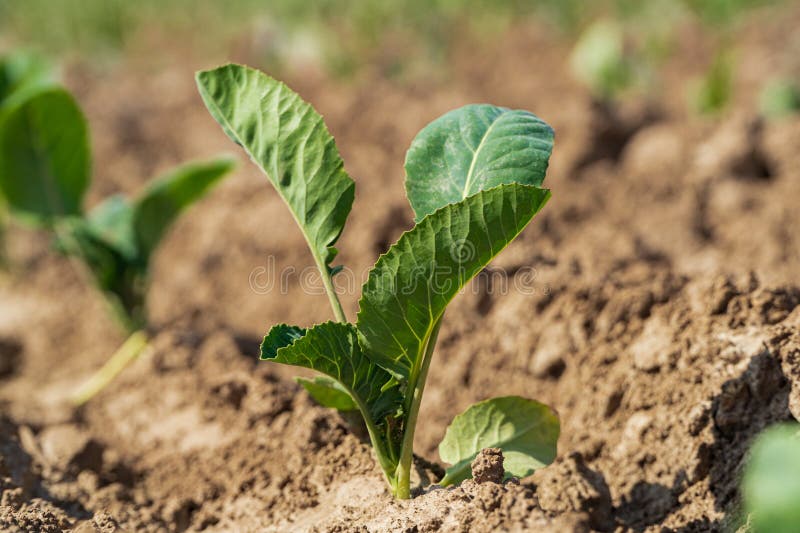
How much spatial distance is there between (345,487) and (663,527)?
63 cm

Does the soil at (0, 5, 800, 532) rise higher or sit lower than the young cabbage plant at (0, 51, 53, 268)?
lower

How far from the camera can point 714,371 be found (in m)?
1.85

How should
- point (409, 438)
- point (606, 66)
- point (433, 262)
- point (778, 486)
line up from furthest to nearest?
point (606, 66)
point (409, 438)
point (433, 262)
point (778, 486)

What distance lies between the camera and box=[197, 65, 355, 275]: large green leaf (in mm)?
1695

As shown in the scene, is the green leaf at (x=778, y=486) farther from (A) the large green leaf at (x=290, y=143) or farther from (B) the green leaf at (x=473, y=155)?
(A) the large green leaf at (x=290, y=143)

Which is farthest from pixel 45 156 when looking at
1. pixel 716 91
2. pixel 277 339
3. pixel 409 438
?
pixel 716 91

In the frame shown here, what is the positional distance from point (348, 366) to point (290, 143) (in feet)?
1.46

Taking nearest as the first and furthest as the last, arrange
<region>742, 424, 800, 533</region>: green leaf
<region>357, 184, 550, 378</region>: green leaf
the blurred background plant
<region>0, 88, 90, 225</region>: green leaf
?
<region>742, 424, 800, 533</region>: green leaf, <region>357, 184, 550, 378</region>: green leaf, <region>0, 88, 90, 225</region>: green leaf, the blurred background plant

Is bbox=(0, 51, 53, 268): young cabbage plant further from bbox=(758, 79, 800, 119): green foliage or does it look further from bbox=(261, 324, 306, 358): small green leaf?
bbox=(758, 79, 800, 119): green foliage

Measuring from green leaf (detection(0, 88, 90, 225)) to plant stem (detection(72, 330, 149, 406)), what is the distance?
0.47 meters

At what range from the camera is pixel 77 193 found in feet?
9.73

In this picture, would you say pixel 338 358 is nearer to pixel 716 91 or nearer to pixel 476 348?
pixel 476 348

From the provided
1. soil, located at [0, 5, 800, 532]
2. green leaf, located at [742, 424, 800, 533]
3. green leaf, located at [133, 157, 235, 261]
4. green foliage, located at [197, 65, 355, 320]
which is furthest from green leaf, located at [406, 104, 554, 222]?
green leaf, located at [133, 157, 235, 261]

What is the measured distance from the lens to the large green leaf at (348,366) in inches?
60.1
